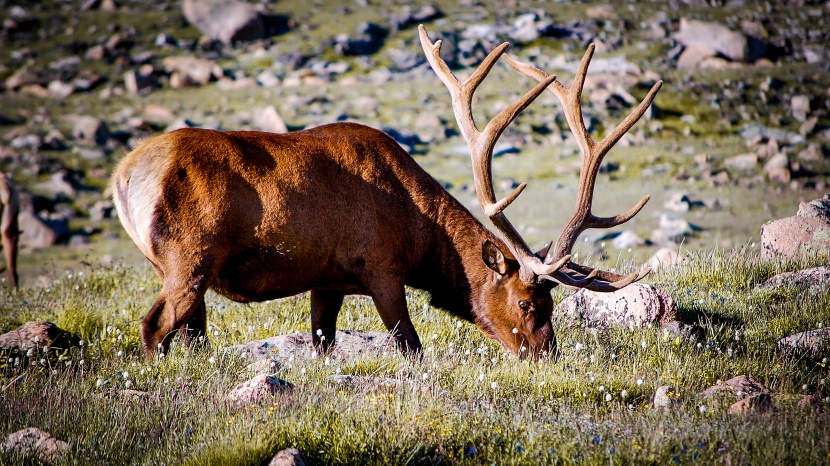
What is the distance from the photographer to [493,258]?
745cm

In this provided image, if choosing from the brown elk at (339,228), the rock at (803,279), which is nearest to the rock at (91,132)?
the brown elk at (339,228)

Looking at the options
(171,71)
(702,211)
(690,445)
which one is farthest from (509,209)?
(171,71)

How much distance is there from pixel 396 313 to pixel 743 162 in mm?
21902

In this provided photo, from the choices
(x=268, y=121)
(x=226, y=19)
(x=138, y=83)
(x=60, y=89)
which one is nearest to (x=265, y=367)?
(x=268, y=121)

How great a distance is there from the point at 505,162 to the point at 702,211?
738 cm

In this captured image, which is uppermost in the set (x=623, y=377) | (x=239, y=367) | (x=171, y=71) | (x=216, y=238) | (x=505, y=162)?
(x=216, y=238)

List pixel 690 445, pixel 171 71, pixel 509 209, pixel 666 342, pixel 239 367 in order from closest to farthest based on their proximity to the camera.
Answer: pixel 690 445, pixel 239 367, pixel 666 342, pixel 509 209, pixel 171 71

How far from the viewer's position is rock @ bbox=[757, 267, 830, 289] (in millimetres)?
8508

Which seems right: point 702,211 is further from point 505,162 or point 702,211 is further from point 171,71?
point 171,71

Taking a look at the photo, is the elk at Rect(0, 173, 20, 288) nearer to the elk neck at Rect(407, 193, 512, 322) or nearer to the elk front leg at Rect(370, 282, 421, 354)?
the elk neck at Rect(407, 193, 512, 322)

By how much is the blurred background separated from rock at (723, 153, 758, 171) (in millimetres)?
69

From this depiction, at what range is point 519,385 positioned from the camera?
20.7 ft

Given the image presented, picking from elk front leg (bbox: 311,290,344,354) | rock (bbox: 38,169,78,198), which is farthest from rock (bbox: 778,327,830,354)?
rock (bbox: 38,169,78,198)

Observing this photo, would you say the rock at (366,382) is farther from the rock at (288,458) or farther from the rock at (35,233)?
the rock at (35,233)
